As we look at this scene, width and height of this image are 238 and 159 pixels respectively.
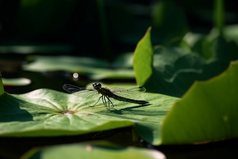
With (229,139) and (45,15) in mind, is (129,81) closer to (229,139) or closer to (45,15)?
(229,139)

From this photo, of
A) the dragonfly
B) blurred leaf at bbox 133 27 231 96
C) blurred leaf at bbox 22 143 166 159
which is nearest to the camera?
blurred leaf at bbox 22 143 166 159

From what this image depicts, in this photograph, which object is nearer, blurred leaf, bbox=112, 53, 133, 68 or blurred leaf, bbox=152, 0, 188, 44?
blurred leaf, bbox=112, 53, 133, 68

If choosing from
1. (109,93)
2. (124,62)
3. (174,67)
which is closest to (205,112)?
(109,93)

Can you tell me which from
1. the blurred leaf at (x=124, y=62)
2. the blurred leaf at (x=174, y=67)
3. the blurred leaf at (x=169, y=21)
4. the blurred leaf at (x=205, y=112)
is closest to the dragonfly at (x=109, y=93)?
the blurred leaf at (x=174, y=67)

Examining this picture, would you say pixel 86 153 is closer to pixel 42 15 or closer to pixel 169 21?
pixel 42 15

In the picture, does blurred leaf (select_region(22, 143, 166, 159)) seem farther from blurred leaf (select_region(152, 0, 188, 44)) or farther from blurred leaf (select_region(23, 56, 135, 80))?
blurred leaf (select_region(152, 0, 188, 44))

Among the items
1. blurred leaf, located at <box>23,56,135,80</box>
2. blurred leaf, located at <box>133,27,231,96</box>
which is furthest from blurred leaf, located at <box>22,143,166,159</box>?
blurred leaf, located at <box>23,56,135,80</box>

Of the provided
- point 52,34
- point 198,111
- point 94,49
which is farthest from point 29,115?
point 52,34
